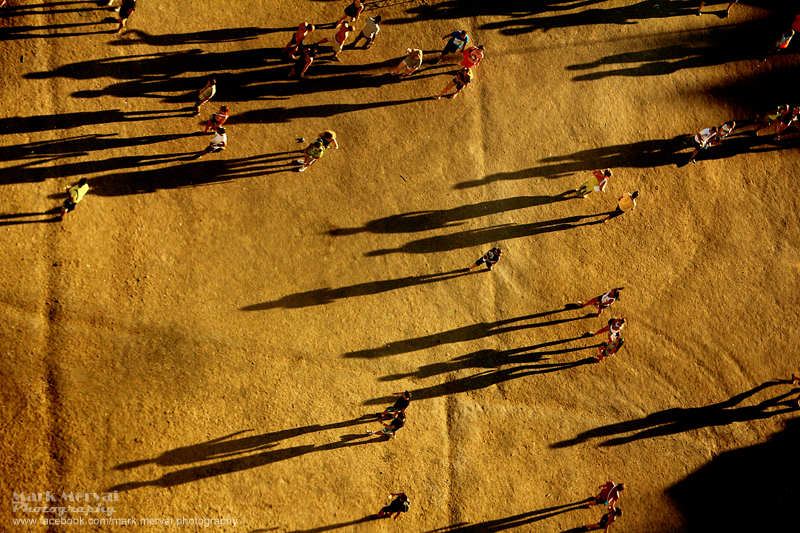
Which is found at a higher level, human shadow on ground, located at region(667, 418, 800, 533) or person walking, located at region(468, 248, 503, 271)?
person walking, located at region(468, 248, 503, 271)

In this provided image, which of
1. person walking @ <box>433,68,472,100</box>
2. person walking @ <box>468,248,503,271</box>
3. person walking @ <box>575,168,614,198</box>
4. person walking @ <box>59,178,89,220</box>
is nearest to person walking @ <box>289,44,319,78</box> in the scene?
person walking @ <box>433,68,472,100</box>

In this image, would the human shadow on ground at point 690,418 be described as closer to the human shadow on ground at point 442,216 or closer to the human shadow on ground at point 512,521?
the human shadow on ground at point 512,521

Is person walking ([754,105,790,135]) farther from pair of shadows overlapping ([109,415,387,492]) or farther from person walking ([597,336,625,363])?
pair of shadows overlapping ([109,415,387,492])

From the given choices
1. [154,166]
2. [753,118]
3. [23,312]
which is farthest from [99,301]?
[753,118]

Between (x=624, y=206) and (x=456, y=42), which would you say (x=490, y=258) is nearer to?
(x=624, y=206)

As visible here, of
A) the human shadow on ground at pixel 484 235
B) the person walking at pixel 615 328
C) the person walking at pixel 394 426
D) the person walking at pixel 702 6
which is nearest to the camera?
the person walking at pixel 394 426

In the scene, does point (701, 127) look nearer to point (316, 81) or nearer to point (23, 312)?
point (316, 81)

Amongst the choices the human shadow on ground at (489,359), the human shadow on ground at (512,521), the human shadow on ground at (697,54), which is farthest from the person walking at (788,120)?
the human shadow on ground at (512,521)
